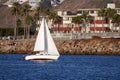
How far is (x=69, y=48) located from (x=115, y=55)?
1684 centimetres

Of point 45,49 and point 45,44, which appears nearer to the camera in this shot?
point 45,49

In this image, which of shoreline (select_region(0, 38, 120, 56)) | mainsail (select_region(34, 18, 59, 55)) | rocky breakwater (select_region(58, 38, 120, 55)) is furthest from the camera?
shoreline (select_region(0, 38, 120, 56))

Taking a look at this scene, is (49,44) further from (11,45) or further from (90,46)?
(11,45)

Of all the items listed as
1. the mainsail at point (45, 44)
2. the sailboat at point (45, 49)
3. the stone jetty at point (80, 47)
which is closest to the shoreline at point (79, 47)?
the stone jetty at point (80, 47)

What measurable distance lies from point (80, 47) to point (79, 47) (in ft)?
2.56

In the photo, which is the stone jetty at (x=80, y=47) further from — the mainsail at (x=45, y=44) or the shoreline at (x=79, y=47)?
the mainsail at (x=45, y=44)

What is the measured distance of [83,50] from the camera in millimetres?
170375

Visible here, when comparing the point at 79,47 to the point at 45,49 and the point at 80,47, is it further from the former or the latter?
the point at 45,49

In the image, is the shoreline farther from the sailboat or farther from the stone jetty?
the sailboat

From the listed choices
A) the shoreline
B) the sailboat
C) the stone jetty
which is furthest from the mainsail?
the stone jetty

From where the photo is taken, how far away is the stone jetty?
550ft

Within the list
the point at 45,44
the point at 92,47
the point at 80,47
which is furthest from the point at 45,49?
the point at 80,47

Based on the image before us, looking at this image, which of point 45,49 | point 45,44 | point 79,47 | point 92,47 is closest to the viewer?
point 45,49

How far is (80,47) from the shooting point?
171375mm
